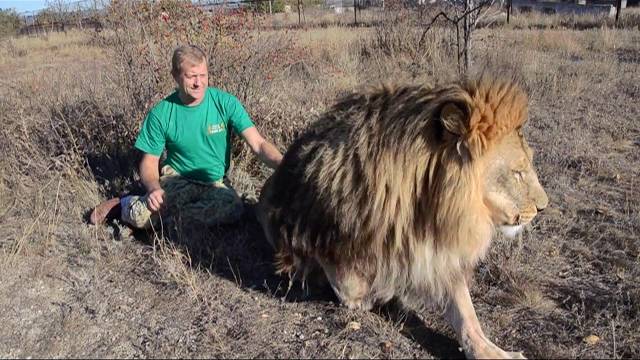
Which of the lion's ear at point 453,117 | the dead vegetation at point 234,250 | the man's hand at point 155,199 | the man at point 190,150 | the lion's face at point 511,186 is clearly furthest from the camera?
the man at point 190,150

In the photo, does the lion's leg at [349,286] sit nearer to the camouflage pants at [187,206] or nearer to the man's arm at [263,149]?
the man's arm at [263,149]

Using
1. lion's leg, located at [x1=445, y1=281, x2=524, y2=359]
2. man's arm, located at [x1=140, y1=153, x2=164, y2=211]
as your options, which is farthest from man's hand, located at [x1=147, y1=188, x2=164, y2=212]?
lion's leg, located at [x1=445, y1=281, x2=524, y2=359]

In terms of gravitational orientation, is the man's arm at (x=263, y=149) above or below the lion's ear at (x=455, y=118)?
below

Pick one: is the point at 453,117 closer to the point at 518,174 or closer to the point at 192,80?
the point at 518,174

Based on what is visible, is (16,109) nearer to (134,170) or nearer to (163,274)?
(134,170)

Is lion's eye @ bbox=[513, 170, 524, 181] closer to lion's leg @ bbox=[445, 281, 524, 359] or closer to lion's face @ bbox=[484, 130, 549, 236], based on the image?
lion's face @ bbox=[484, 130, 549, 236]

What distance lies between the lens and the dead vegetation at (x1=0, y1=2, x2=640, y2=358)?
2959 mm

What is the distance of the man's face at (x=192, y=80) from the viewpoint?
12.9ft

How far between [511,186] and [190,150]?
2.58 metres

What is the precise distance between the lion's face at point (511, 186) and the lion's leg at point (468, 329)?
1.42 feet

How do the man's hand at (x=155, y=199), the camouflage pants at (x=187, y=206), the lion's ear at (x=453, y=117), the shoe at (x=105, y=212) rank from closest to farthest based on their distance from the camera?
the lion's ear at (x=453, y=117)
the man's hand at (x=155, y=199)
the camouflage pants at (x=187, y=206)
the shoe at (x=105, y=212)

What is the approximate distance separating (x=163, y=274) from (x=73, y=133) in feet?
9.22

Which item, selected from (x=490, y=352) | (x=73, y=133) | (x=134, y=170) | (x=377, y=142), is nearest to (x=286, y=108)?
(x=134, y=170)

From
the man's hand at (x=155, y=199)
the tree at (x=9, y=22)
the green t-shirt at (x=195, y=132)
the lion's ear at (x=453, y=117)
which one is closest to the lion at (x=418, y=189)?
the lion's ear at (x=453, y=117)
